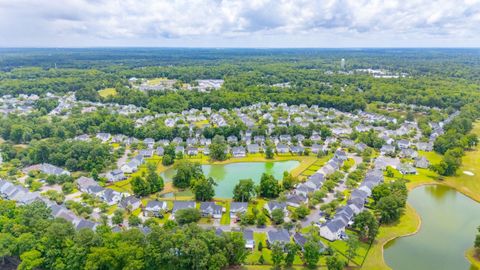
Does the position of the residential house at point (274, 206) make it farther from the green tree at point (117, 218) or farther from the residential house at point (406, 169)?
the residential house at point (406, 169)

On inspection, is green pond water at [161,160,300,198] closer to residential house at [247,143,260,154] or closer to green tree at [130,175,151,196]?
residential house at [247,143,260,154]

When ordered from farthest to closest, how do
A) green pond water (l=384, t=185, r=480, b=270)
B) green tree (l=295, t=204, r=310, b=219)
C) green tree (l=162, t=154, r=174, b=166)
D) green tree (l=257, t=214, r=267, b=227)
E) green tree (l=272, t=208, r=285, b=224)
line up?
green tree (l=162, t=154, r=174, b=166) < green tree (l=295, t=204, r=310, b=219) < green tree (l=272, t=208, r=285, b=224) < green tree (l=257, t=214, r=267, b=227) < green pond water (l=384, t=185, r=480, b=270)

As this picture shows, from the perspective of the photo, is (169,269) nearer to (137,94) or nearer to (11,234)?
(11,234)

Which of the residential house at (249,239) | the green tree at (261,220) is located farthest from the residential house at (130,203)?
the green tree at (261,220)

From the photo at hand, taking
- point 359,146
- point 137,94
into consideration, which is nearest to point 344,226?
point 359,146

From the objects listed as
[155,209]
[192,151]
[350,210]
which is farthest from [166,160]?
[350,210]

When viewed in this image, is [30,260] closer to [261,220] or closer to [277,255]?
[277,255]

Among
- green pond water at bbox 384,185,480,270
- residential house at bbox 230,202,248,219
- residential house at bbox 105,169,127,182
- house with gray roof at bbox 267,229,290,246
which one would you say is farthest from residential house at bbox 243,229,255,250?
residential house at bbox 105,169,127,182
